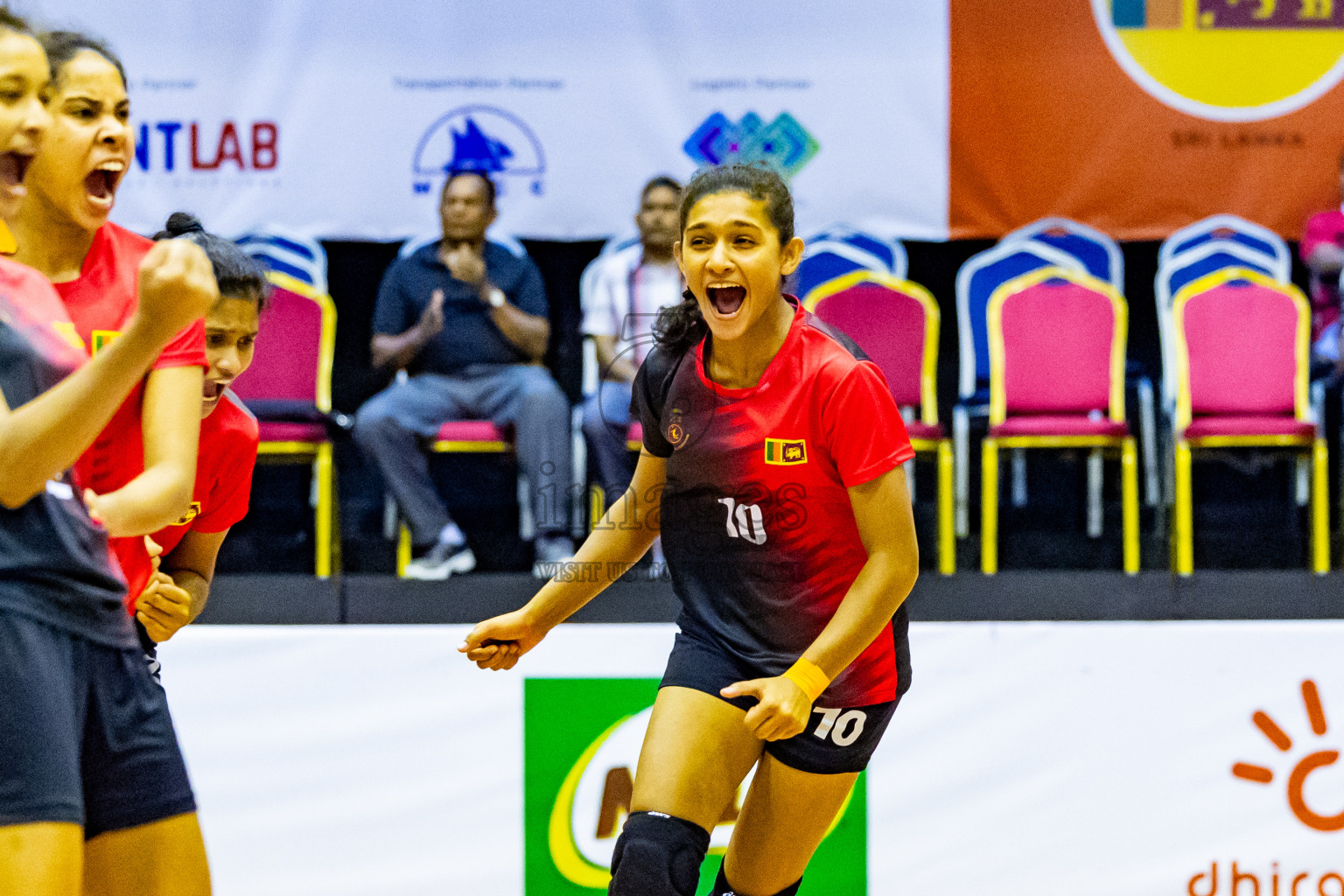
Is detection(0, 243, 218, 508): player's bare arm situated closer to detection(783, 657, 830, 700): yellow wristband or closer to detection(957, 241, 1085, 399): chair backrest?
detection(783, 657, 830, 700): yellow wristband

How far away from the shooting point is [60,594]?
1.74m

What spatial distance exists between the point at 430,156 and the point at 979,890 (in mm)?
3835

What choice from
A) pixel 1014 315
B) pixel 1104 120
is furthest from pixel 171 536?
pixel 1104 120

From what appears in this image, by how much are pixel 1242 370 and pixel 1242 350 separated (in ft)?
0.27

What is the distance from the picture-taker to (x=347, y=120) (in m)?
6.09

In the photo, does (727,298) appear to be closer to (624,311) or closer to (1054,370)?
(624,311)

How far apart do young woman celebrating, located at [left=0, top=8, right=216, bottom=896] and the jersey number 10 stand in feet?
3.84

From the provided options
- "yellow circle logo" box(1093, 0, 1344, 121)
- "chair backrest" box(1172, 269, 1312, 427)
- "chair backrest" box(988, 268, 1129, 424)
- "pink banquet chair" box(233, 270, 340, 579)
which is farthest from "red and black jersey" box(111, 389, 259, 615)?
"yellow circle logo" box(1093, 0, 1344, 121)

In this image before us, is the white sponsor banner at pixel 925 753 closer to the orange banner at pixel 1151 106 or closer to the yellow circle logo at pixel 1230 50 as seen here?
the orange banner at pixel 1151 106

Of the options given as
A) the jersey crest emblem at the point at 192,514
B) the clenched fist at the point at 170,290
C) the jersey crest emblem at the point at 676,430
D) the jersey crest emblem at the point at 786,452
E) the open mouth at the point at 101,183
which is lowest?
the jersey crest emblem at the point at 192,514

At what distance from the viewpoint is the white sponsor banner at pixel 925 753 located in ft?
12.2

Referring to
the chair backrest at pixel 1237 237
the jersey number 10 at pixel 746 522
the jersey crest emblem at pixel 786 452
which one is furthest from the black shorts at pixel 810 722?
the chair backrest at pixel 1237 237

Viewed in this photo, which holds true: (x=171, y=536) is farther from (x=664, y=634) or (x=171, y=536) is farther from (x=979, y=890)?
A: (x=979, y=890)

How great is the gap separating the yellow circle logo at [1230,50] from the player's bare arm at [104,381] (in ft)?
17.4
